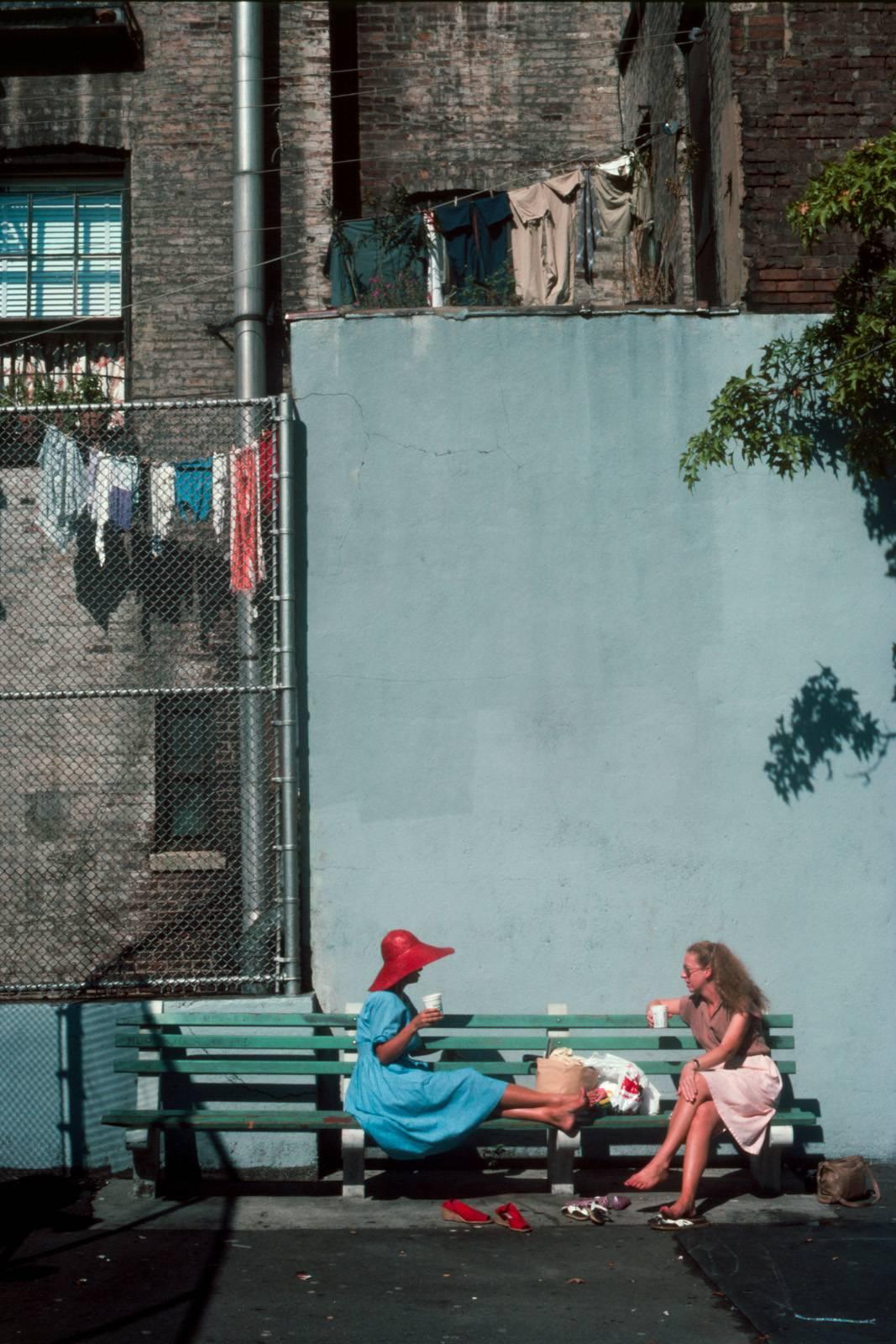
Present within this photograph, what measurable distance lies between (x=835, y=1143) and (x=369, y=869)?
272cm

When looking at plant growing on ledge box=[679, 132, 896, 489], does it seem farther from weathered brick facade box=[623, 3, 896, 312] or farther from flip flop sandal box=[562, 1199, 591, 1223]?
flip flop sandal box=[562, 1199, 591, 1223]

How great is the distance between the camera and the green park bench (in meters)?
6.36

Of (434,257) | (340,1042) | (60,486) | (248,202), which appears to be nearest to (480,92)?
(434,257)

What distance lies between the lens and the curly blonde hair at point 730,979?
6332 millimetres

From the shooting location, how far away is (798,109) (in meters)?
7.70

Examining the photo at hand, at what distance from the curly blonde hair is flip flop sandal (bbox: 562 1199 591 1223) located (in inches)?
43.4

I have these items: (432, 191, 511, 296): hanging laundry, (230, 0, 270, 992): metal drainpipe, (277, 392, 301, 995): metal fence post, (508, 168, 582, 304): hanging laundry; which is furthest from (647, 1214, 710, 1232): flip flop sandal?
(432, 191, 511, 296): hanging laundry

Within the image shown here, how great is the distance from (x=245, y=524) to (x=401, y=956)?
2379 millimetres

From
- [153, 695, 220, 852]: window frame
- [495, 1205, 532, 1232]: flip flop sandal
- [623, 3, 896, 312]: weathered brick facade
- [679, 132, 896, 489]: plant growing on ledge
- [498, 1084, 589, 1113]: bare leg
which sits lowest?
[495, 1205, 532, 1232]: flip flop sandal

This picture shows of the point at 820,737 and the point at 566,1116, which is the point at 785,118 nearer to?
the point at 820,737

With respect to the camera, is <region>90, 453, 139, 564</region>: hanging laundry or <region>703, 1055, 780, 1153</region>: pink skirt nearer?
<region>703, 1055, 780, 1153</region>: pink skirt

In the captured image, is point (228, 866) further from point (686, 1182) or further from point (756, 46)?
point (756, 46)

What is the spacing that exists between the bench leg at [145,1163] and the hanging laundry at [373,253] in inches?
269

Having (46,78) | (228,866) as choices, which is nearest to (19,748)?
(228,866)
